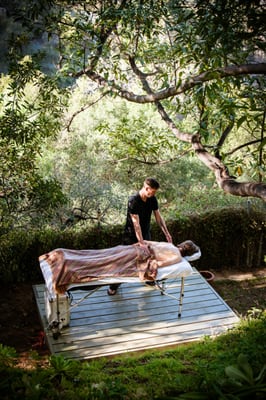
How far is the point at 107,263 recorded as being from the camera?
4414mm

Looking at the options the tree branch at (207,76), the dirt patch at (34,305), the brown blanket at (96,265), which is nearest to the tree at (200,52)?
the tree branch at (207,76)

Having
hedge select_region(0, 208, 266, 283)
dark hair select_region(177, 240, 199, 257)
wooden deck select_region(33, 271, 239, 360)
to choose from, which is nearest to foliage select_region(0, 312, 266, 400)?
wooden deck select_region(33, 271, 239, 360)

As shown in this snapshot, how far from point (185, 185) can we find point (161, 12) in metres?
4.66

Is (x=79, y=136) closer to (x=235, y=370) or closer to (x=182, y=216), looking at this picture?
(x=182, y=216)

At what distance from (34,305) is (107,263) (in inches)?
55.2

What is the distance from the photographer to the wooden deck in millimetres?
4305

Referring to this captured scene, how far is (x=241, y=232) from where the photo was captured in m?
6.64

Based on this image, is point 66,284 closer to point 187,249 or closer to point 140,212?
→ point 140,212

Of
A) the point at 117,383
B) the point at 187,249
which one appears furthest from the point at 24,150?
the point at 117,383

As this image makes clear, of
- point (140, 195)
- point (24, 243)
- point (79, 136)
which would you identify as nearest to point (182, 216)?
point (140, 195)

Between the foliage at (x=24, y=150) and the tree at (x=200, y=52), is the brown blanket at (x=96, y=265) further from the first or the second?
the tree at (x=200, y=52)

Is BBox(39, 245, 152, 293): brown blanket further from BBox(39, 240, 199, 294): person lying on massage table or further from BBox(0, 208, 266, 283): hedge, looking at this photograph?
BBox(0, 208, 266, 283): hedge

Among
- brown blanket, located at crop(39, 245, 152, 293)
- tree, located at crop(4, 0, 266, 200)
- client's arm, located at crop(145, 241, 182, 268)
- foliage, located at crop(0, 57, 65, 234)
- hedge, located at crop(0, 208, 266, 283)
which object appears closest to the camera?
tree, located at crop(4, 0, 266, 200)

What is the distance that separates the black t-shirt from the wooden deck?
741mm
